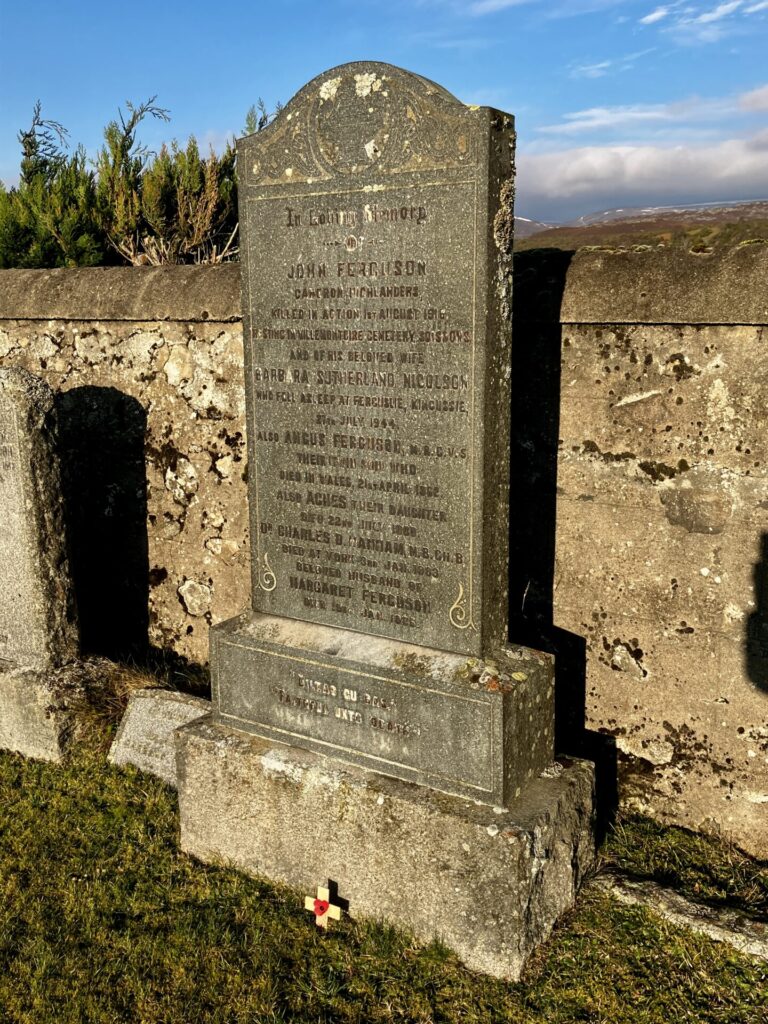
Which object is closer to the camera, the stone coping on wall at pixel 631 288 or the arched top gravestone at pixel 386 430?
the arched top gravestone at pixel 386 430

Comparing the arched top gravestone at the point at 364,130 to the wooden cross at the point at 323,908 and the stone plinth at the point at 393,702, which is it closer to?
the stone plinth at the point at 393,702

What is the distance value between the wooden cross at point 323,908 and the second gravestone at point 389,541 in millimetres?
94

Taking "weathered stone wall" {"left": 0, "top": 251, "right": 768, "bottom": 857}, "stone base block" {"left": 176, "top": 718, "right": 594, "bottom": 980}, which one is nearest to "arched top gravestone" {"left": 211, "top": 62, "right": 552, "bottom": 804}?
"stone base block" {"left": 176, "top": 718, "right": 594, "bottom": 980}

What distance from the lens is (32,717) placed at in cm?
486

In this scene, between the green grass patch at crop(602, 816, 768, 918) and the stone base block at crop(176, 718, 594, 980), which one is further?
the green grass patch at crop(602, 816, 768, 918)

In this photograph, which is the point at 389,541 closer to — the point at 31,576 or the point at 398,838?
the point at 398,838

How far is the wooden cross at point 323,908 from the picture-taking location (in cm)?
351

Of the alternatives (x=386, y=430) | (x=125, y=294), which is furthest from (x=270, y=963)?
(x=125, y=294)

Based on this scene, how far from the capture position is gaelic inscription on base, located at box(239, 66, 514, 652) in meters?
3.18

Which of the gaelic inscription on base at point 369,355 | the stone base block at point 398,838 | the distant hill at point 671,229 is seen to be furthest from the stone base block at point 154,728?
the distant hill at point 671,229

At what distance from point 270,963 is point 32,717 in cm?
215

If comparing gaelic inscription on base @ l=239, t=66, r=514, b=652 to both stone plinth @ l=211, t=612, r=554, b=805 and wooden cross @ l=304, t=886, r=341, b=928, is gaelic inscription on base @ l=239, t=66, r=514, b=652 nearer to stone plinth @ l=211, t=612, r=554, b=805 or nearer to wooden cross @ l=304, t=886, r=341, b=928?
stone plinth @ l=211, t=612, r=554, b=805

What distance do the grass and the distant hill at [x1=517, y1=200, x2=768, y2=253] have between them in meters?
2.60

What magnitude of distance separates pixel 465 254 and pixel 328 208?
61cm
